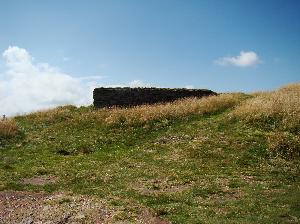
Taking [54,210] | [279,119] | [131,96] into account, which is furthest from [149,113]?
[54,210]

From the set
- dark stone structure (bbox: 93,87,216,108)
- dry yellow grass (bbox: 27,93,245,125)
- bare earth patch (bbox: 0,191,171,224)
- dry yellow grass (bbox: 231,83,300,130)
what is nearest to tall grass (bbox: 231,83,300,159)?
dry yellow grass (bbox: 231,83,300,130)

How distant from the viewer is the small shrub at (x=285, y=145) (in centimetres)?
2777

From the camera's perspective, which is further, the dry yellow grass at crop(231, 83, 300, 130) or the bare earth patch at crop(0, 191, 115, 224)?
the dry yellow grass at crop(231, 83, 300, 130)

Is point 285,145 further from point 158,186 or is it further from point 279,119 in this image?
point 158,186

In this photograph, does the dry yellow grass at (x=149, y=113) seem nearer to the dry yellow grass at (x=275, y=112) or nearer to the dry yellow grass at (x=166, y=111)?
the dry yellow grass at (x=166, y=111)

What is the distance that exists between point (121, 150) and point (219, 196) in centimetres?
1166

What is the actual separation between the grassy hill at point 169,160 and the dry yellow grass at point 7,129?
0.08m

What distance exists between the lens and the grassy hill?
62.3 feet

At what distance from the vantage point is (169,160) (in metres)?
27.8

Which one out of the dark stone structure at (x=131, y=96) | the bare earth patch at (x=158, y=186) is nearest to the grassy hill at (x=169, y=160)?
the bare earth patch at (x=158, y=186)

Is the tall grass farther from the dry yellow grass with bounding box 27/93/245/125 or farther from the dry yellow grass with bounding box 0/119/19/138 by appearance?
the dry yellow grass with bounding box 0/119/19/138

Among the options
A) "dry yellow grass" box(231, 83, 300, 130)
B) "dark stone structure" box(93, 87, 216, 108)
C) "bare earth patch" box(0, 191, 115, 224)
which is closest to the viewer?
"bare earth patch" box(0, 191, 115, 224)

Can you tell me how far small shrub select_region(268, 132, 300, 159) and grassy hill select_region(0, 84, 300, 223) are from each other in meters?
0.06

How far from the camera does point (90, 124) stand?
38062 mm
